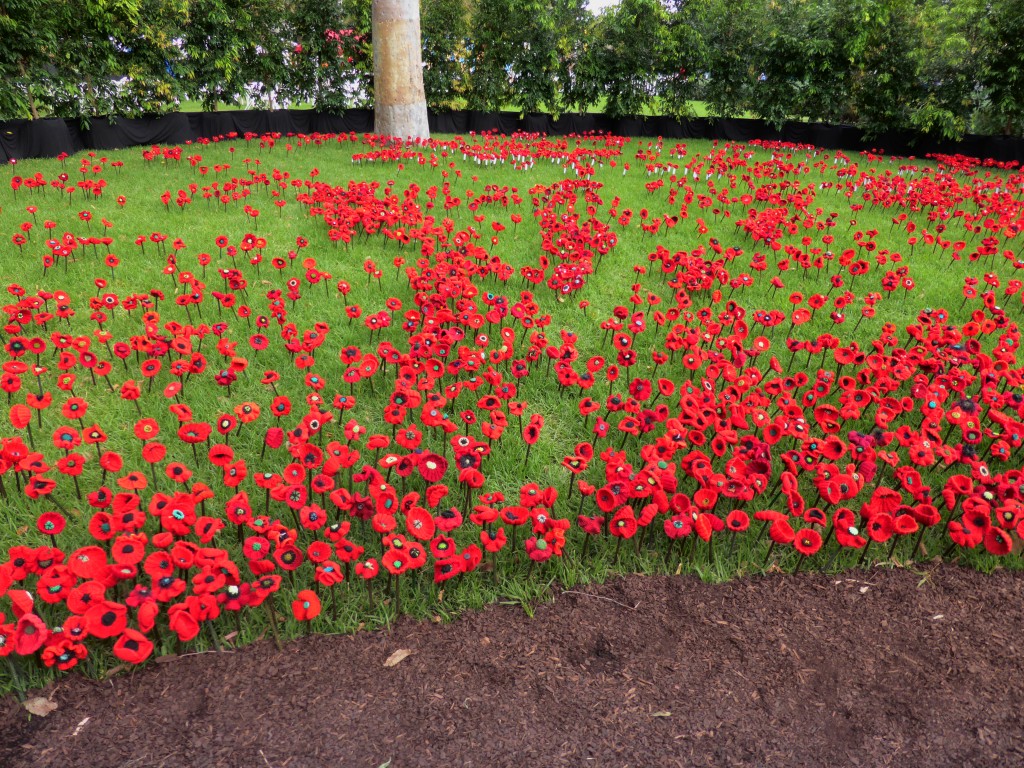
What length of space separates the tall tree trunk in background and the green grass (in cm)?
532

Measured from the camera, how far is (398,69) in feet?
50.5

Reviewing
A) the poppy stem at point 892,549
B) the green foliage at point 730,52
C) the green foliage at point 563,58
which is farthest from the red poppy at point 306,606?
the green foliage at point 730,52

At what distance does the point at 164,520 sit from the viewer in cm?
233

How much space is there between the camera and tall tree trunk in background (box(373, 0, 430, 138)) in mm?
14812

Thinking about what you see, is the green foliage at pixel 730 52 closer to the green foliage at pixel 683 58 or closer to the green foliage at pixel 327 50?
the green foliage at pixel 683 58

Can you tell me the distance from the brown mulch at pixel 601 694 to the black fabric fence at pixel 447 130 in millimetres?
13970

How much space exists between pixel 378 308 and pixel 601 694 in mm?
4034

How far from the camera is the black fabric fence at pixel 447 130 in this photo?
1257 cm

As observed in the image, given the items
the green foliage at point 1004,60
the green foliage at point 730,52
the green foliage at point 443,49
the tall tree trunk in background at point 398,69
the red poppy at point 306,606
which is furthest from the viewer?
the green foliage at point 443,49

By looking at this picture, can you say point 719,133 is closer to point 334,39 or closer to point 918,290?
point 334,39

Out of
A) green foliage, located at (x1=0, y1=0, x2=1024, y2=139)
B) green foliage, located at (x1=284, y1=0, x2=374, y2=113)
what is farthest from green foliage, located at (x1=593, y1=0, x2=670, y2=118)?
green foliage, located at (x1=284, y1=0, x2=374, y2=113)

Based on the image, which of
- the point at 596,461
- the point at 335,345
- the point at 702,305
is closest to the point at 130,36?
the point at 335,345

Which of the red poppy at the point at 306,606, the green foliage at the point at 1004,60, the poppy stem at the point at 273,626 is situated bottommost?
the poppy stem at the point at 273,626

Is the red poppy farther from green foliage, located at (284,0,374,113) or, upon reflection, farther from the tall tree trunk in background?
green foliage, located at (284,0,374,113)
